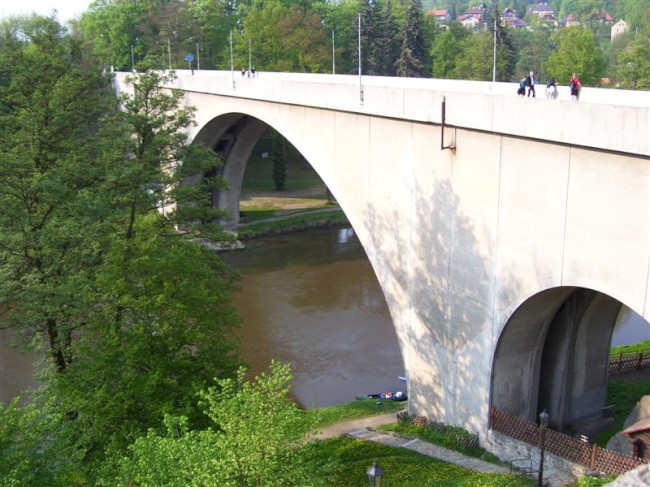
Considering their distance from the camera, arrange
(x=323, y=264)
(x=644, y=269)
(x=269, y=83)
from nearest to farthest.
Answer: (x=644, y=269), (x=269, y=83), (x=323, y=264)

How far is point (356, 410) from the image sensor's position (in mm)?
17984

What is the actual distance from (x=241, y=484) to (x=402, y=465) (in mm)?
5239

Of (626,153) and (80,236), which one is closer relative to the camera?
(626,153)

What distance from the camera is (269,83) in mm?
24094

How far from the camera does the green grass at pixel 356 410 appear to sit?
57.4 feet

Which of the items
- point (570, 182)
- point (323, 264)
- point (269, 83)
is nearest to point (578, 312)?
point (570, 182)

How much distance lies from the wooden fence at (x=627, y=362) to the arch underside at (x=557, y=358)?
8.84 feet

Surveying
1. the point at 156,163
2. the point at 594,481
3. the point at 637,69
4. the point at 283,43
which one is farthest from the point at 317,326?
the point at 283,43

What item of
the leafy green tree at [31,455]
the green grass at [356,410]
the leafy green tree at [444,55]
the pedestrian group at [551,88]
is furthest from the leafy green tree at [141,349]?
the leafy green tree at [444,55]

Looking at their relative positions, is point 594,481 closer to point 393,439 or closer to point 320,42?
point 393,439

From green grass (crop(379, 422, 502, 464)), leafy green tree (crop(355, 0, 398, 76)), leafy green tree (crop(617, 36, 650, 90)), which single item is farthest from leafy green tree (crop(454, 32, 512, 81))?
green grass (crop(379, 422, 502, 464))

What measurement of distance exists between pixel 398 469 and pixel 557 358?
4.72m

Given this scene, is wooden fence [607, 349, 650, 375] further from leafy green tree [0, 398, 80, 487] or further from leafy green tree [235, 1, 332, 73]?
leafy green tree [235, 1, 332, 73]

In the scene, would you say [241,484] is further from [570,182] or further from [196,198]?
[196,198]
